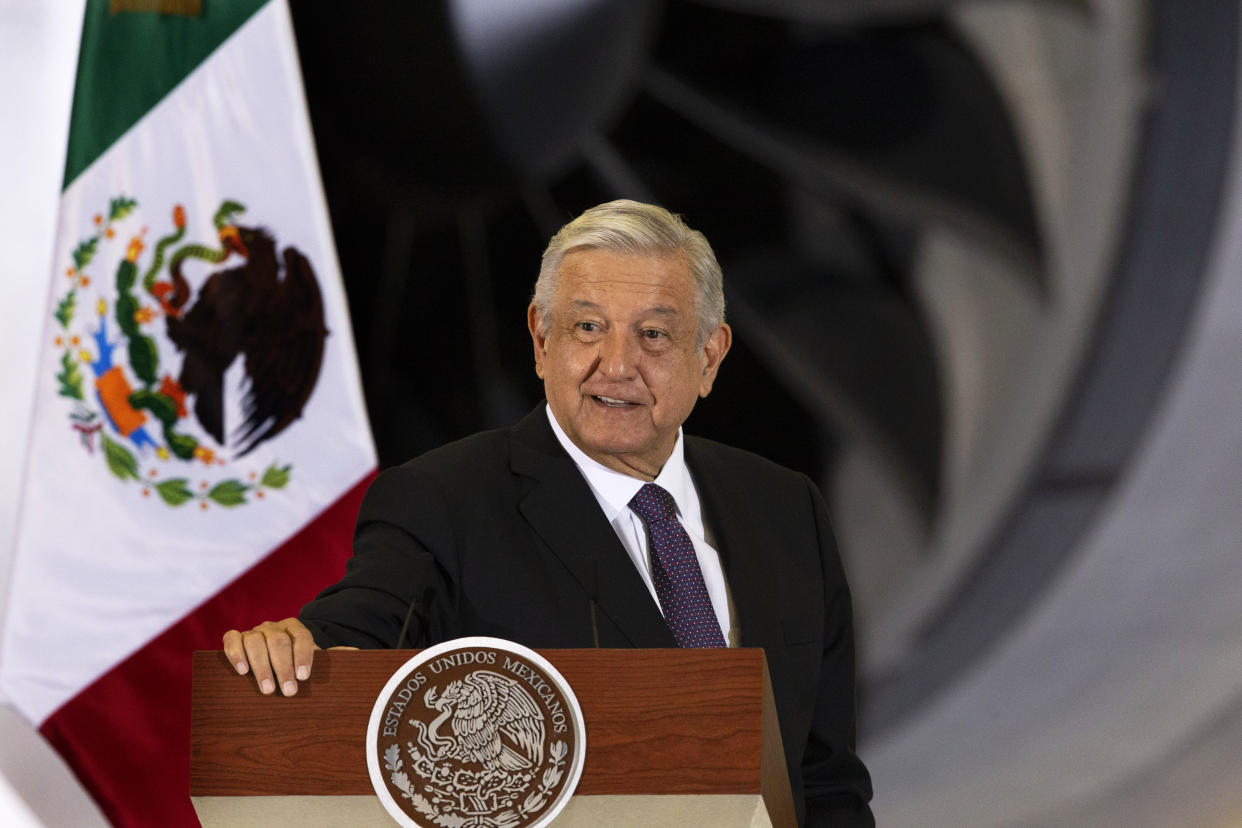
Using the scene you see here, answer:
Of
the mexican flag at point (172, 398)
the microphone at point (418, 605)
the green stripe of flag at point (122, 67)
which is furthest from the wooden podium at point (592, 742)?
the green stripe of flag at point (122, 67)

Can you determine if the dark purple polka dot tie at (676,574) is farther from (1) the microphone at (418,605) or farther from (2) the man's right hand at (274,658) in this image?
(2) the man's right hand at (274,658)

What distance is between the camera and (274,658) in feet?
3.91

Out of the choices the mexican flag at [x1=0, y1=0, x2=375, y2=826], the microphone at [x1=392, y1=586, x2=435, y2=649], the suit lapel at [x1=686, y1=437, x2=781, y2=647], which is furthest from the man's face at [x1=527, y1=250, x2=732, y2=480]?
the mexican flag at [x1=0, y1=0, x2=375, y2=826]

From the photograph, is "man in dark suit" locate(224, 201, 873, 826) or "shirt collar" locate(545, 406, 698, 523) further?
"shirt collar" locate(545, 406, 698, 523)

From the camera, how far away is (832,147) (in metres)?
4.97

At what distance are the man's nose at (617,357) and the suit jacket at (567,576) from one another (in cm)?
13

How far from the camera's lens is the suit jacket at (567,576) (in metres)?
1.63

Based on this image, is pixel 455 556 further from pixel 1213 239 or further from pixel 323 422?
pixel 1213 239

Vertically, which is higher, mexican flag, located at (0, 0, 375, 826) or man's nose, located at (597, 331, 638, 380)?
mexican flag, located at (0, 0, 375, 826)

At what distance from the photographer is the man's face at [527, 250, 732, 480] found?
1.81 m

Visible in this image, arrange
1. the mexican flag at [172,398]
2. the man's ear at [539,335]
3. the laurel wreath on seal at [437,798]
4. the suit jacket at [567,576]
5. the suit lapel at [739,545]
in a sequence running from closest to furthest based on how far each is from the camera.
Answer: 1. the laurel wreath on seal at [437,798]
2. the suit jacket at [567,576]
3. the suit lapel at [739,545]
4. the man's ear at [539,335]
5. the mexican flag at [172,398]

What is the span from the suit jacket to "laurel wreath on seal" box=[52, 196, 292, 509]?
236 centimetres

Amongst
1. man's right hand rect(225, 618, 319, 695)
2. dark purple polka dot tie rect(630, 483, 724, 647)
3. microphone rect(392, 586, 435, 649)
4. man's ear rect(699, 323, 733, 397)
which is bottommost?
man's right hand rect(225, 618, 319, 695)

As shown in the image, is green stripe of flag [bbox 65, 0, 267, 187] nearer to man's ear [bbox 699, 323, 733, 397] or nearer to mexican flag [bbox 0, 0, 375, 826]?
mexican flag [bbox 0, 0, 375, 826]
